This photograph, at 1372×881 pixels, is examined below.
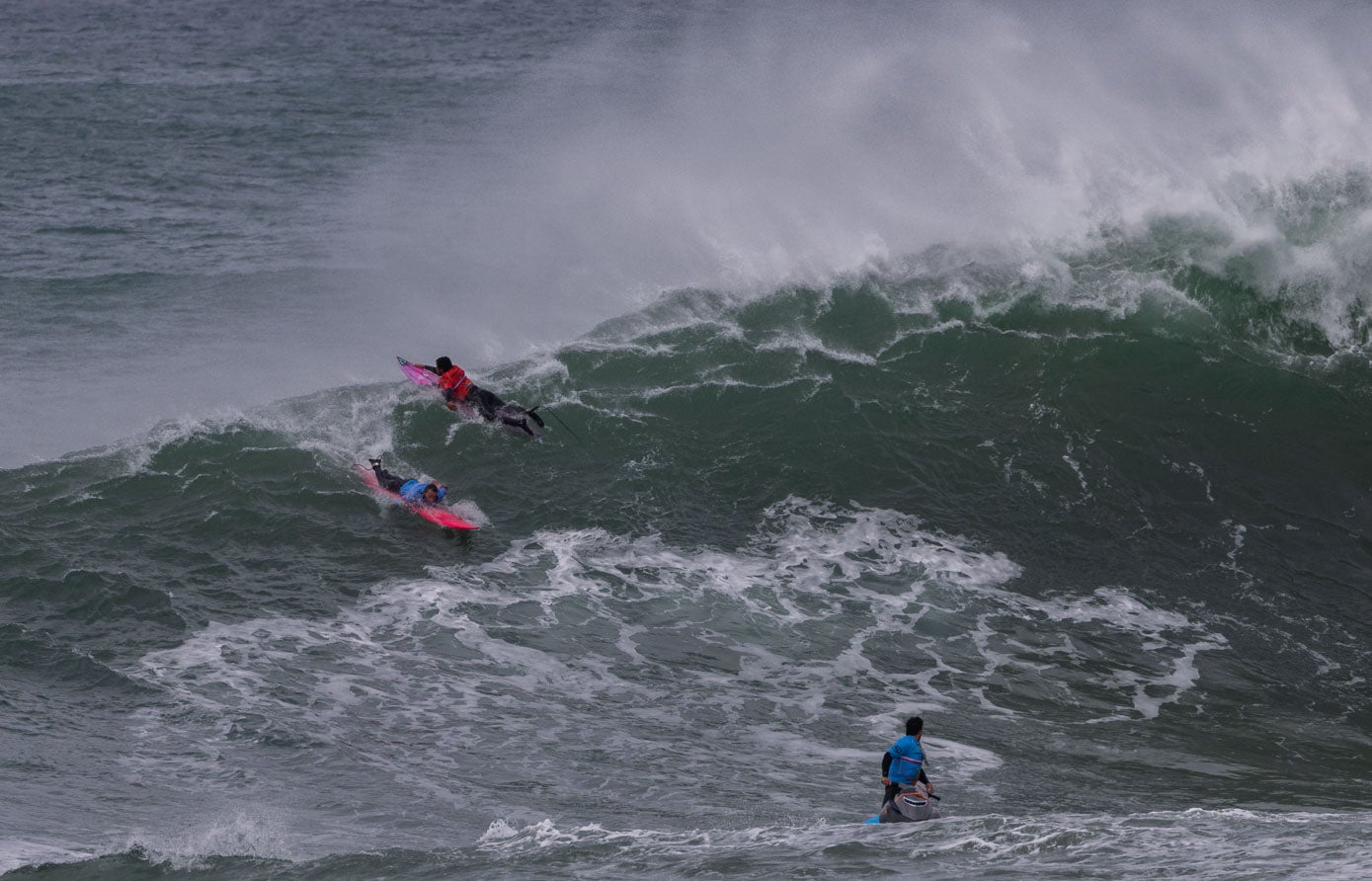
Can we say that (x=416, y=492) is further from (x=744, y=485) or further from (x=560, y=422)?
(x=744, y=485)

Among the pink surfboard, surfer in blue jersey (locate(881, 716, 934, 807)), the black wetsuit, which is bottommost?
surfer in blue jersey (locate(881, 716, 934, 807))

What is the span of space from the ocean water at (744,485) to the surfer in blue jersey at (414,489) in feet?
1.38

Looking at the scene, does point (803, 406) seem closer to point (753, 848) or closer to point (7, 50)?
point (753, 848)

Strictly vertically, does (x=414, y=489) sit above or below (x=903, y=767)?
above

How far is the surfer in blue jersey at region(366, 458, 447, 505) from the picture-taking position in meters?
22.1

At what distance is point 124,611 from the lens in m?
19.7

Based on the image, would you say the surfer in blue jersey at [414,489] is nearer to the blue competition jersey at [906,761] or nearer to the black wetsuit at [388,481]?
the black wetsuit at [388,481]

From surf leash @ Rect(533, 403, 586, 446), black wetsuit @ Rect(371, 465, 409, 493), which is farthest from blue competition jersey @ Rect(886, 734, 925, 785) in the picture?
surf leash @ Rect(533, 403, 586, 446)

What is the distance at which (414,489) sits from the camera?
22.2 m

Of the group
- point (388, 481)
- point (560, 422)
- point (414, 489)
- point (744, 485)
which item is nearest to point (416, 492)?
point (414, 489)

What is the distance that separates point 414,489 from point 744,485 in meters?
5.05

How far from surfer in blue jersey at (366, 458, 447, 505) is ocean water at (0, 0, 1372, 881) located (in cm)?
42

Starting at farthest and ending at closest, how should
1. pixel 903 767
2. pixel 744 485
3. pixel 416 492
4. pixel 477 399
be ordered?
pixel 477 399 → pixel 744 485 → pixel 416 492 → pixel 903 767

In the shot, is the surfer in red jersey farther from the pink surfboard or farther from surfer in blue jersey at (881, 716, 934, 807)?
surfer in blue jersey at (881, 716, 934, 807)
